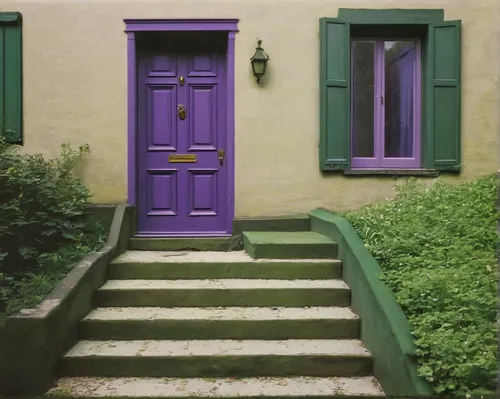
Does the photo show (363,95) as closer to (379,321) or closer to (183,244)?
(183,244)

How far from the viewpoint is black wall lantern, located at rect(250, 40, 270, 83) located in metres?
5.98

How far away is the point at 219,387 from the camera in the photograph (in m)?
3.61

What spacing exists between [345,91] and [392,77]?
0.77 m

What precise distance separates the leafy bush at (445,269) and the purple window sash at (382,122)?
1.35ft

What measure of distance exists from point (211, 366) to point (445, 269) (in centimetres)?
183

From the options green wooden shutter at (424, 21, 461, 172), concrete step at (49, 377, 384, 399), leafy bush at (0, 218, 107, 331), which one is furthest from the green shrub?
green wooden shutter at (424, 21, 461, 172)

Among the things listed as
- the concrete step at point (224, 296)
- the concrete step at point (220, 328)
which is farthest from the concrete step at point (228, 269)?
the concrete step at point (220, 328)

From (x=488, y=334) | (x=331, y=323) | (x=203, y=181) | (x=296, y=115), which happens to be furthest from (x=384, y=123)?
(x=488, y=334)

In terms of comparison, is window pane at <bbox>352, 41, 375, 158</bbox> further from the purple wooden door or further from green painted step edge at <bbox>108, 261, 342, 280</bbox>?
green painted step edge at <bbox>108, 261, 342, 280</bbox>

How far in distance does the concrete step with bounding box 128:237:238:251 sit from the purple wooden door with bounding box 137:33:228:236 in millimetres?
306

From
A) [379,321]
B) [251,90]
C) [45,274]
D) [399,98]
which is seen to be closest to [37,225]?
[45,274]

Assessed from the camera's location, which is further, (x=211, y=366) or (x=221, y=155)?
(x=221, y=155)

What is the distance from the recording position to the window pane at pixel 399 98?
21.2ft

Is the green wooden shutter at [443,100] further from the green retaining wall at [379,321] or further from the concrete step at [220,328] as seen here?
the concrete step at [220,328]
